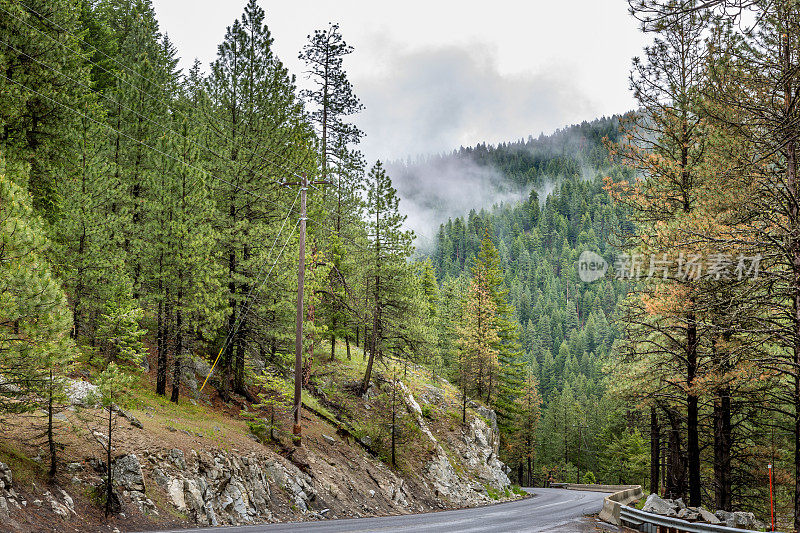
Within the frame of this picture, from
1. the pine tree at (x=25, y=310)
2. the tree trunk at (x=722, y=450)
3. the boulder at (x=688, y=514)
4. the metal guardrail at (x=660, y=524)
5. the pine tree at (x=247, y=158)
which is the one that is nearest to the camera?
the pine tree at (x=25, y=310)

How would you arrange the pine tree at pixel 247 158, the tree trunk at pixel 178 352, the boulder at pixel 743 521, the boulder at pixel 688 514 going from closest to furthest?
1. the boulder at pixel 743 521
2. the boulder at pixel 688 514
3. the tree trunk at pixel 178 352
4. the pine tree at pixel 247 158

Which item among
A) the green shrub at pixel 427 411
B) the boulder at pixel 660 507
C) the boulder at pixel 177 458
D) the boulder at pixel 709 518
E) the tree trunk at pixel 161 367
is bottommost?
the green shrub at pixel 427 411

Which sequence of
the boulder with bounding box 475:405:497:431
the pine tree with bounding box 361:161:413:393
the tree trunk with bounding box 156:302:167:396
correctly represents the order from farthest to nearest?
the boulder with bounding box 475:405:497:431 → the pine tree with bounding box 361:161:413:393 → the tree trunk with bounding box 156:302:167:396

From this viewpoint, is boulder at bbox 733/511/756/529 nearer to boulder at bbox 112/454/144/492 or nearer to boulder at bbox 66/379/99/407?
boulder at bbox 112/454/144/492

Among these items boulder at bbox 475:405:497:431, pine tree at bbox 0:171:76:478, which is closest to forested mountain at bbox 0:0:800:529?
pine tree at bbox 0:171:76:478

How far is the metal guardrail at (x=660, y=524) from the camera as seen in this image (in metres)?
11.0

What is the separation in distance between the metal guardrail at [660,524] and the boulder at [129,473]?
41.0ft

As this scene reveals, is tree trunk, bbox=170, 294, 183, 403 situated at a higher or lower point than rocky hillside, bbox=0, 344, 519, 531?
higher

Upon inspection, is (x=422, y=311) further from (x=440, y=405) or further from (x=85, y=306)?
(x=85, y=306)

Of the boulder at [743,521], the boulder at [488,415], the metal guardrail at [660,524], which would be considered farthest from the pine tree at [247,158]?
the boulder at [488,415]

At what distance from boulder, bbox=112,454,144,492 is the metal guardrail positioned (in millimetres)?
12499

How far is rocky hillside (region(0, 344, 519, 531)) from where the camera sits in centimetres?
991

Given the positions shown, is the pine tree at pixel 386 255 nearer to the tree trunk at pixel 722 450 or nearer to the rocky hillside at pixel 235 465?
the rocky hillside at pixel 235 465

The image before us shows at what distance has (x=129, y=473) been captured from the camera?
1135 cm
